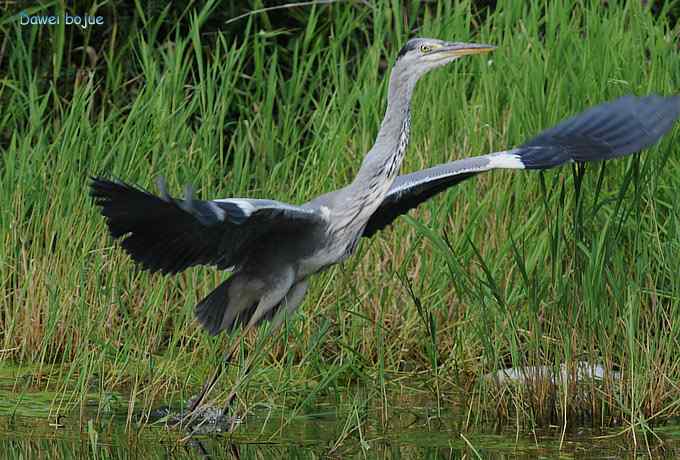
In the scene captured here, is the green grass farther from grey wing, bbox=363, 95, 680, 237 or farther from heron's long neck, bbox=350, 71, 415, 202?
heron's long neck, bbox=350, 71, 415, 202

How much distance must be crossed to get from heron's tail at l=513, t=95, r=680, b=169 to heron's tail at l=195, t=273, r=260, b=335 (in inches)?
45.1

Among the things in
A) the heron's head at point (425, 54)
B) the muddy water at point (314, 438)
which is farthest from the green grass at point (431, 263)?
the heron's head at point (425, 54)

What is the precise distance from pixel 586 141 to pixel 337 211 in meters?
0.94

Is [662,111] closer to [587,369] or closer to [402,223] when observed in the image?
[587,369]

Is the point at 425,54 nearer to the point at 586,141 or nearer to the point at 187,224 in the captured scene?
the point at 586,141

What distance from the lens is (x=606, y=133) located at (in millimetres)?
4578

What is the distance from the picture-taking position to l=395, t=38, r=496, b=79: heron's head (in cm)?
496

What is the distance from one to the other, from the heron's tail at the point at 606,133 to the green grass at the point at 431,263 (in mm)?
130

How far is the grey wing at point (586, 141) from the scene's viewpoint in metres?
4.45

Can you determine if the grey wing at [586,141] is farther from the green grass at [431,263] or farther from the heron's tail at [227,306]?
the heron's tail at [227,306]

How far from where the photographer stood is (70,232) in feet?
18.2

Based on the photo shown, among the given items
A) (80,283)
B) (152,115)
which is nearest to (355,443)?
(80,283)

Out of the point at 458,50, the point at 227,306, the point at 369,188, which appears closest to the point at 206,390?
the point at 227,306

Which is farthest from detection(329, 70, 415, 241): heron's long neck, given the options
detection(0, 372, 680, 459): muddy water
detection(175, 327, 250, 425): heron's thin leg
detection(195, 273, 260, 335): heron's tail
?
detection(0, 372, 680, 459): muddy water
